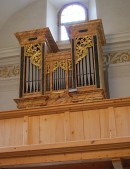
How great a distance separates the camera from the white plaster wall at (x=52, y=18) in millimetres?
8781

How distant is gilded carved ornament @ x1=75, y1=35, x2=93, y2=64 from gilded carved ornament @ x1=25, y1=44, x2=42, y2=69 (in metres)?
0.84

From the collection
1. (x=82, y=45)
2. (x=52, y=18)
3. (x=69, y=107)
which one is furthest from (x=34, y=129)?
(x=52, y=18)

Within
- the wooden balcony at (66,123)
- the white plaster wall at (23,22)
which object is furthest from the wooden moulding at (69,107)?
the white plaster wall at (23,22)

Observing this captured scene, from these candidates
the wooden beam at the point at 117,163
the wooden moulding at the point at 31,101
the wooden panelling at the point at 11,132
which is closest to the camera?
the wooden beam at the point at 117,163

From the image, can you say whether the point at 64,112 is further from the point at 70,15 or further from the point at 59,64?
the point at 70,15

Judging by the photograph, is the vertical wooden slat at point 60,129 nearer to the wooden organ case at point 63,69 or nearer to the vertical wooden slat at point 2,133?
the wooden organ case at point 63,69

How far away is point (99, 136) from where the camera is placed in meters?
6.05

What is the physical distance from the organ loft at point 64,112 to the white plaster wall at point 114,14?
749 mm

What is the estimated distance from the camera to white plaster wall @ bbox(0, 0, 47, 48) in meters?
Answer: 8.74

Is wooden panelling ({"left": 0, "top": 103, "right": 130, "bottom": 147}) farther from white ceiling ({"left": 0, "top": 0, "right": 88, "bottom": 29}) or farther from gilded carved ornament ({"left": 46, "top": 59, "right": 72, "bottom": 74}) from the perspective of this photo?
white ceiling ({"left": 0, "top": 0, "right": 88, "bottom": 29})

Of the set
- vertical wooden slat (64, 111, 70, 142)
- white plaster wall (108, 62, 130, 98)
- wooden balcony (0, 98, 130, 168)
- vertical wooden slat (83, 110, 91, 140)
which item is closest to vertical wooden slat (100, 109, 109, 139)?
wooden balcony (0, 98, 130, 168)

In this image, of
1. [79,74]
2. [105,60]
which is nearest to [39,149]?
[79,74]

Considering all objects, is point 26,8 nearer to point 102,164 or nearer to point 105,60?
point 105,60

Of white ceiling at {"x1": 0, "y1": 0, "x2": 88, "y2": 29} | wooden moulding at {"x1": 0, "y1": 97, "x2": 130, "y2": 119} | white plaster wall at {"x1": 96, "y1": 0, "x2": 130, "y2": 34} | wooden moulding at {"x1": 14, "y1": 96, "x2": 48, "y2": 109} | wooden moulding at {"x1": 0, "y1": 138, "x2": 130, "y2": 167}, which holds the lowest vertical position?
wooden moulding at {"x1": 0, "y1": 138, "x2": 130, "y2": 167}
